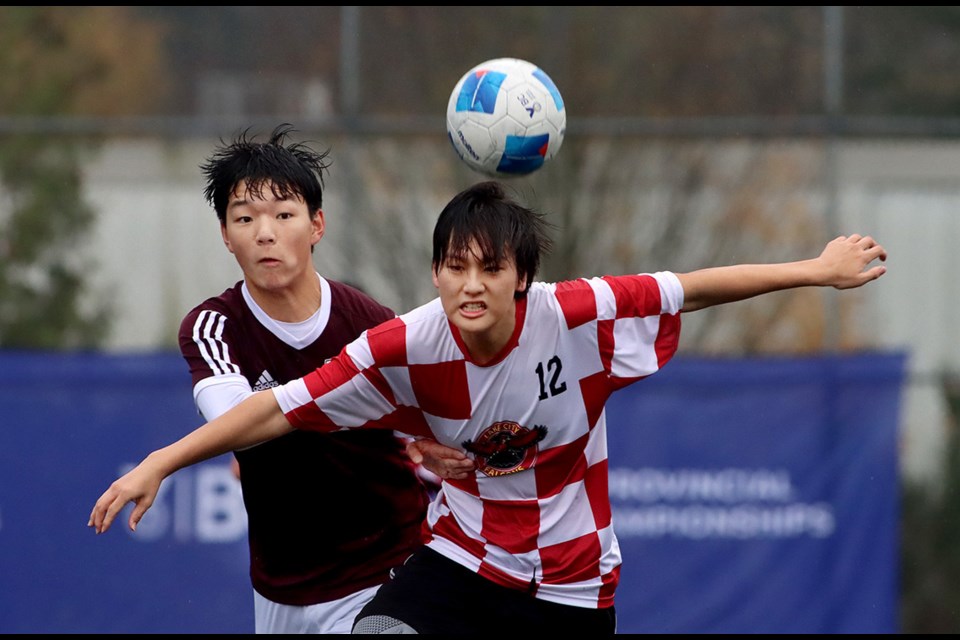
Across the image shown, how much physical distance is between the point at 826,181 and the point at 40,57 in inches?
225

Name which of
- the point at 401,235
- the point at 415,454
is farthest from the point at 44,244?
the point at 415,454

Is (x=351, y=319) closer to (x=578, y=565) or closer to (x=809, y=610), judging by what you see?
(x=578, y=565)

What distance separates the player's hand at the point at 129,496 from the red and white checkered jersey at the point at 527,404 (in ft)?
1.50

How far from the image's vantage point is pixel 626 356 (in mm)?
4145

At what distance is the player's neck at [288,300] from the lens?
4504 millimetres

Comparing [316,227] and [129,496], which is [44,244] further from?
[129,496]

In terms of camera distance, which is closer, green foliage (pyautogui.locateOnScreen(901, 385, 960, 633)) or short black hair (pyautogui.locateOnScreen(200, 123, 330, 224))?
short black hair (pyautogui.locateOnScreen(200, 123, 330, 224))

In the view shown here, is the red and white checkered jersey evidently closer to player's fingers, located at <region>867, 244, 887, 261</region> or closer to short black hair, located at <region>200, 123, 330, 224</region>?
player's fingers, located at <region>867, 244, 887, 261</region>

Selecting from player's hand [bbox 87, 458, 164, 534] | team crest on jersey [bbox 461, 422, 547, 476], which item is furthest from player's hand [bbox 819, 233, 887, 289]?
player's hand [bbox 87, 458, 164, 534]

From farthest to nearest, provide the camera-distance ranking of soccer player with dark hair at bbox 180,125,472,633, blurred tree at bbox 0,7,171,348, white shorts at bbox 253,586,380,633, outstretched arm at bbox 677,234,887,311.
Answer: blurred tree at bbox 0,7,171,348 → white shorts at bbox 253,586,380,633 → soccer player with dark hair at bbox 180,125,472,633 → outstretched arm at bbox 677,234,887,311

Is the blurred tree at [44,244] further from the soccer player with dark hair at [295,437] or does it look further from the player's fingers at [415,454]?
the player's fingers at [415,454]

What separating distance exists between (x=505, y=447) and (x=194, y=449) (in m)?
0.94

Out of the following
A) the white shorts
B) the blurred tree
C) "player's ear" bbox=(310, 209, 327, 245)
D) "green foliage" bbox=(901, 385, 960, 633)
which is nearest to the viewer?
"player's ear" bbox=(310, 209, 327, 245)

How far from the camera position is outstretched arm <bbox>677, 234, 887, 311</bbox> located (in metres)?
4.05
